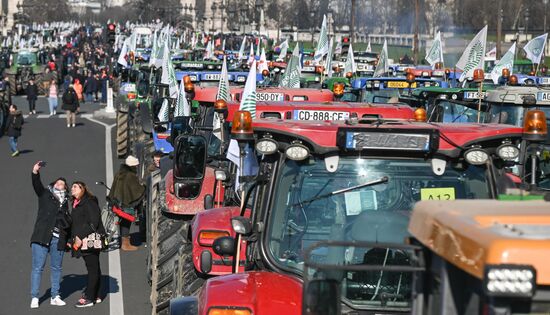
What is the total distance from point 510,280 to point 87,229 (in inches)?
368

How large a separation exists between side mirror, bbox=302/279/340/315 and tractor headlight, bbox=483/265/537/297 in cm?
87

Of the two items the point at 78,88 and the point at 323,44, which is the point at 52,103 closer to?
the point at 78,88

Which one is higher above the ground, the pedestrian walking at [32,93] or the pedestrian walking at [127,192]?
the pedestrian walking at [127,192]

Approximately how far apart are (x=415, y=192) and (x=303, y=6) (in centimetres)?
6481

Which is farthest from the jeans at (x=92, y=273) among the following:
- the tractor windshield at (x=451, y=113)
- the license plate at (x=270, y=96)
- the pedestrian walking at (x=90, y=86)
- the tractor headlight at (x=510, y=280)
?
the pedestrian walking at (x=90, y=86)

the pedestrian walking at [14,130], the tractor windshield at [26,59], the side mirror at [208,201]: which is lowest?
the tractor windshield at [26,59]

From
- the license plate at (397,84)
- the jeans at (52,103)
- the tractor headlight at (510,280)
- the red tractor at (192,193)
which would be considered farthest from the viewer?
the jeans at (52,103)

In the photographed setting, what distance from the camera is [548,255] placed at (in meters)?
3.18

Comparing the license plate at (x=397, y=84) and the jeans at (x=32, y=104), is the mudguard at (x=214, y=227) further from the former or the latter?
the jeans at (x=32, y=104)

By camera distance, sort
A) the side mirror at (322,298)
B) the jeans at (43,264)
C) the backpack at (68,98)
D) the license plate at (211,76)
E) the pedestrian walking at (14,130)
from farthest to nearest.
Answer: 1. the backpack at (68,98)
2. the pedestrian walking at (14,130)
3. the license plate at (211,76)
4. the jeans at (43,264)
5. the side mirror at (322,298)

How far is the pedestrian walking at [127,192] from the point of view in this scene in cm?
1541

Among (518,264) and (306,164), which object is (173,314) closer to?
(306,164)

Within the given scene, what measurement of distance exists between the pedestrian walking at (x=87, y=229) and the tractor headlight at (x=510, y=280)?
928 cm

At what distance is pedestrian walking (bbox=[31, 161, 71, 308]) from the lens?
11.9m
